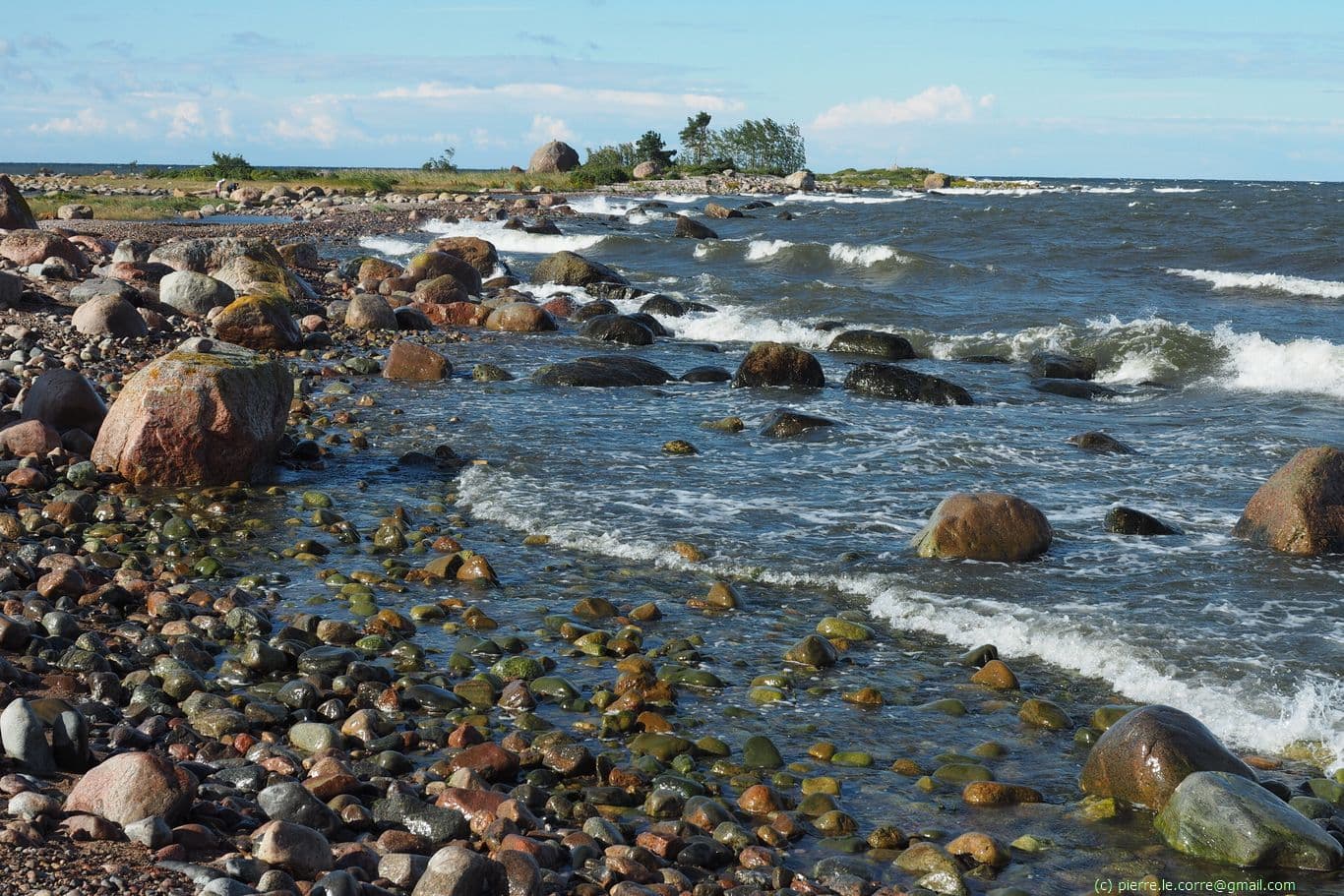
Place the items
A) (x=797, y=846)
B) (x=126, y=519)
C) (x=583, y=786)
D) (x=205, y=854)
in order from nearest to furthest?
1. (x=205, y=854)
2. (x=797, y=846)
3. (x=583, y=786)
4. (x=126, y=519)

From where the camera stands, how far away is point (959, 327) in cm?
2198

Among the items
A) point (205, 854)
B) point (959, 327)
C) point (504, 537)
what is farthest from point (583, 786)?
point (959, 327)

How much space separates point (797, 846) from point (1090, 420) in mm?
10774

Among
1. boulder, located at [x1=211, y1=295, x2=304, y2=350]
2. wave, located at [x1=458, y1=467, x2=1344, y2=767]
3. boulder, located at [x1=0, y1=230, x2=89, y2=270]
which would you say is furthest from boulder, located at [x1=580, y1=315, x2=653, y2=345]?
wave, located at [x1=458, y1=467, x2=1344, y2=767]

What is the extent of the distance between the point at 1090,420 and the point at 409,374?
853cm

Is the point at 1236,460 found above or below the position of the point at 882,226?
below

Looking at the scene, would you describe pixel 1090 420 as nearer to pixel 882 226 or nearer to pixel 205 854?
pixel 205 854

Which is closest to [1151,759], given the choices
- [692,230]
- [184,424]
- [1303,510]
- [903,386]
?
[1303,510]

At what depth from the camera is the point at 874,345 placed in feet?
64.1

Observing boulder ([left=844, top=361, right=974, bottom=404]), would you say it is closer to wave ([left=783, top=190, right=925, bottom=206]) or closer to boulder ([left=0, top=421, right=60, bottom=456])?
boulder ([left=0, top=421, right=60, bottom=456])

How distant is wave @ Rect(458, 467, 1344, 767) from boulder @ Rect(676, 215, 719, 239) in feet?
109

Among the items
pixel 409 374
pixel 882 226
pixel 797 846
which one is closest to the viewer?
pixel 797 846

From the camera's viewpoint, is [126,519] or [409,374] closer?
[126,519]

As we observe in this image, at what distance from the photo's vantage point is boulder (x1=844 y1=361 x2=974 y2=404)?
1530cm
